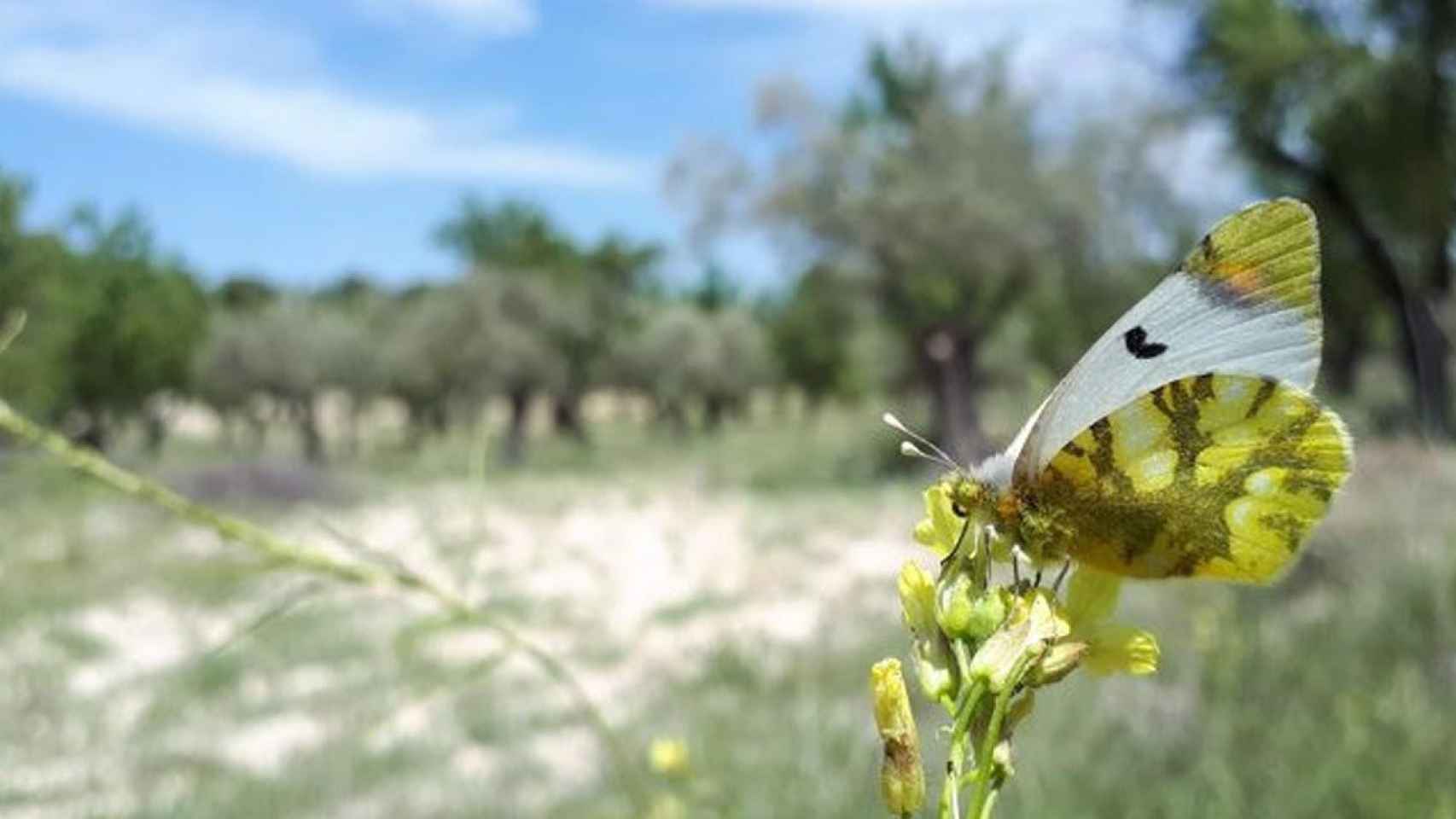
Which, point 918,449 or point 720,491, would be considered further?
point 720,491

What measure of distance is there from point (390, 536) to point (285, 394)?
73.4 ft

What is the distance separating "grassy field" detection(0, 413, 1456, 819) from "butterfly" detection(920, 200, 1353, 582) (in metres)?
0.45

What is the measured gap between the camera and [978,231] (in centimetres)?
2266

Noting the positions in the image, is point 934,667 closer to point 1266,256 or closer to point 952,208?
point 1266,256

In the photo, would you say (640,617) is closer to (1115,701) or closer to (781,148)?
(1115,701)

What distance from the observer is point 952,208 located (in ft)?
74.6

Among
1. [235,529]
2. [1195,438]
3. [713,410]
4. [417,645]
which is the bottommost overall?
[713,410]

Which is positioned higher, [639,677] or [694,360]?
[694,360]

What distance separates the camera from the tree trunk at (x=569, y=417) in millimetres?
37906

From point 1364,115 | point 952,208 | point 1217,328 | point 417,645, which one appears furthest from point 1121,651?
point 952,208

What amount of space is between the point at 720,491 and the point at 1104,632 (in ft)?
64.4

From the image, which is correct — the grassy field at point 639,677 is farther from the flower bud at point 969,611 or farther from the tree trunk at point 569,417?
the tree trunk at point 569,417

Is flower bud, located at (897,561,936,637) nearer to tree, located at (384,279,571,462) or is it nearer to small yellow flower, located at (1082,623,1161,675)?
small yellow flower, located at (1082,623,1161,675)

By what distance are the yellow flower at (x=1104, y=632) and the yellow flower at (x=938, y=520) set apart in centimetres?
5
